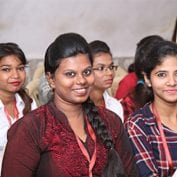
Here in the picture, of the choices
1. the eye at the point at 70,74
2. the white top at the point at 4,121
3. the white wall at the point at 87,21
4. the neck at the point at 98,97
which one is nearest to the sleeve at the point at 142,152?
the eye at the point at 70,74

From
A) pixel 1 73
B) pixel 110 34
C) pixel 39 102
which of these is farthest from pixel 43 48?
pixel 1 73

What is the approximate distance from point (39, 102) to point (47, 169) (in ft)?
5.34

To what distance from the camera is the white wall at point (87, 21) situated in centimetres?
385

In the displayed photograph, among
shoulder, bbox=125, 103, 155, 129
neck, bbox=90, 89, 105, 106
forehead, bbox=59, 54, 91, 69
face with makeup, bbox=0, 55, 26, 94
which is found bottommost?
neck, bbox=90, 89, 105, 106

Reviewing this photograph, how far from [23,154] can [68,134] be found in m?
0.18

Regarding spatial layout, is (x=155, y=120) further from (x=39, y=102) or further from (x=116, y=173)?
(x=39, y=102)

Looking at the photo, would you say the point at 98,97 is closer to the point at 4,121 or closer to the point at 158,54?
the point at 4,121

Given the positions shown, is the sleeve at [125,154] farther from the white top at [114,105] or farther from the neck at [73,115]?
the white top at [114,105]

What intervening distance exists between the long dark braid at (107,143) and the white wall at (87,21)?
2346mm

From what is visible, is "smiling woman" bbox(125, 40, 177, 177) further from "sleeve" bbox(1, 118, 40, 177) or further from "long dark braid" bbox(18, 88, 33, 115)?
"long dark braid" bbox(18, 88, 33, 115)

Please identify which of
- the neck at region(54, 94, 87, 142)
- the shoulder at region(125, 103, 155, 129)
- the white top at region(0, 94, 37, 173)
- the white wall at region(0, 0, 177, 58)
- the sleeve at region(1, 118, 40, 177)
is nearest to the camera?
the sleeve at region(1, 118, 40, 177)

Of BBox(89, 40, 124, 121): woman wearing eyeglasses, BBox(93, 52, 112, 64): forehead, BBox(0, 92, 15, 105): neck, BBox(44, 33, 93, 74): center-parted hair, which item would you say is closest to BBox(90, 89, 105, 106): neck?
BBox(89, 40, 124, 121): woman wearing eyeglasses

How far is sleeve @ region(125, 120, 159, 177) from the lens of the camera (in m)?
1.69

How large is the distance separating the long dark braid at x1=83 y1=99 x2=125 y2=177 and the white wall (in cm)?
235
